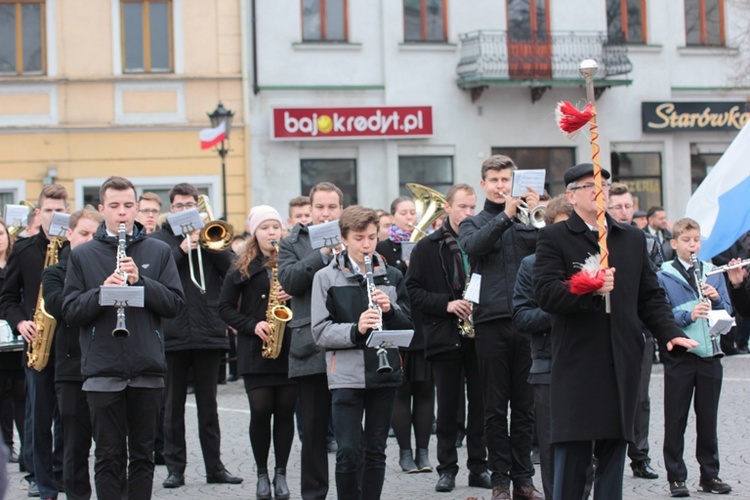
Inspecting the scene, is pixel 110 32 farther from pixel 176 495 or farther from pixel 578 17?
pixel 176 495

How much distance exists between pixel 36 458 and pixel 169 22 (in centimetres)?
1708

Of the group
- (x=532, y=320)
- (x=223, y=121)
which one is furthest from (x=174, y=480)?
(x=223, y=121)

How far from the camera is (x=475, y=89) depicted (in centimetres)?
2628

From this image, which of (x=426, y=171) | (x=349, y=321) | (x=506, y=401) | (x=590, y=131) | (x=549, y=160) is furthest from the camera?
(x=549, y=160)

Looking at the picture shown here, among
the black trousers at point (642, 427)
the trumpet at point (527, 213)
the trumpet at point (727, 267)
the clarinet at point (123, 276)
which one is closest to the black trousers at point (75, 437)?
the clarinet at point (123, 276)

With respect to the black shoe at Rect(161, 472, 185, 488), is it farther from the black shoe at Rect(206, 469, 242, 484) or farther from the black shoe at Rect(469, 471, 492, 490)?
the black shoe at Rect(469, 471, 492, 490)

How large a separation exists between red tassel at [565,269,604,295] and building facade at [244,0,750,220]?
19.4 meters

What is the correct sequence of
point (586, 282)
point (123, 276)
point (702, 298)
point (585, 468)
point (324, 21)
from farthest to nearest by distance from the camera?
1. point (324, 21)
2. point (702, 298)
3. point (123, 276)
4. point (585, 468)
5. point (586, 282)

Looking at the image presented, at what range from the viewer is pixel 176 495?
9352 mm

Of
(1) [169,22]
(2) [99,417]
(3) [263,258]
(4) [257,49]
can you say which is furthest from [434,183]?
(2) [99,417]

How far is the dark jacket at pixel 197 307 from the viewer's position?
9.87 m

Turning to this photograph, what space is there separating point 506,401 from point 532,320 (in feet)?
3.78

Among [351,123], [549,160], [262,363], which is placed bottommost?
[262,363]

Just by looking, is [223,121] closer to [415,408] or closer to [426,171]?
[426,171]
